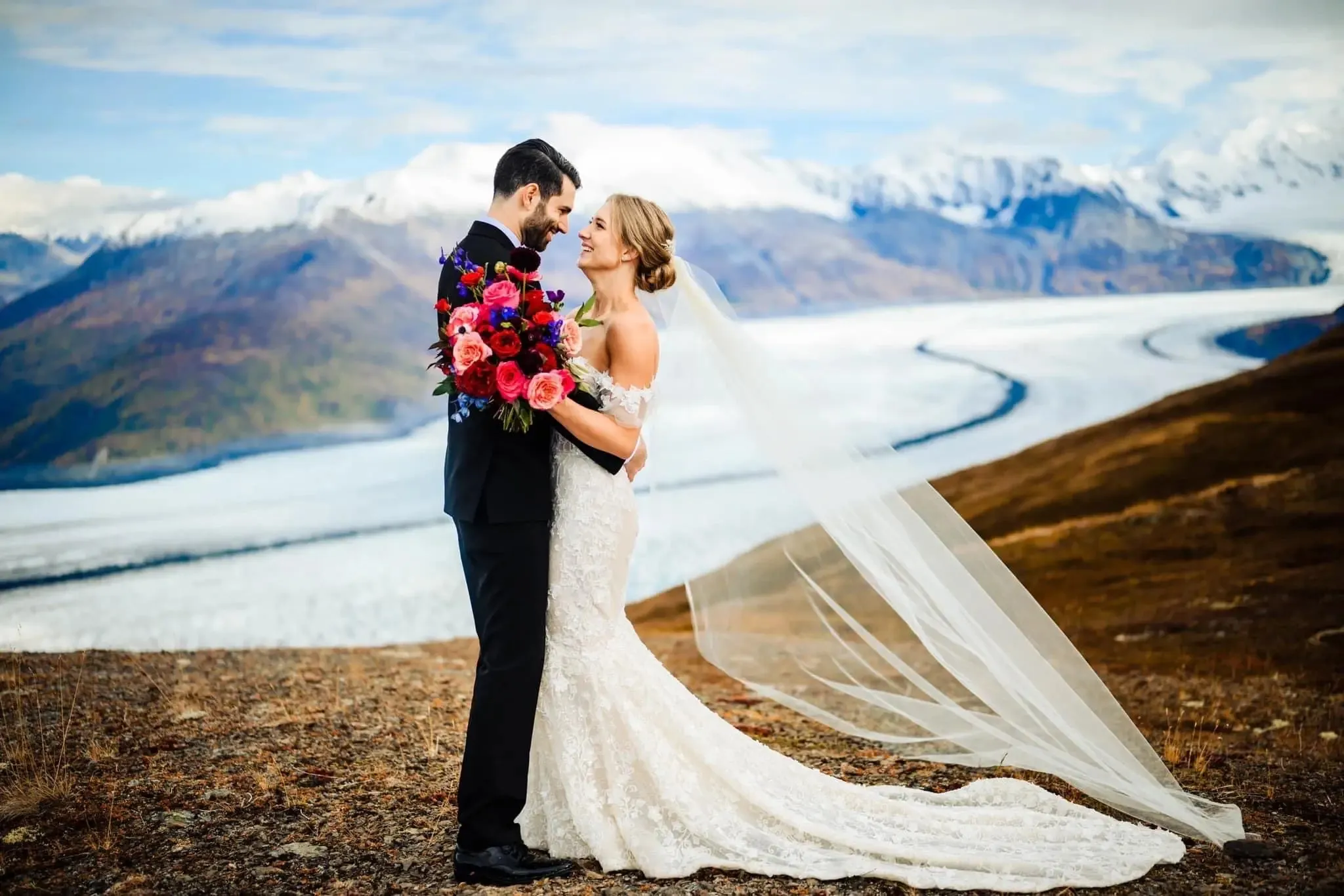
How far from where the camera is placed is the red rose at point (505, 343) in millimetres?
2943

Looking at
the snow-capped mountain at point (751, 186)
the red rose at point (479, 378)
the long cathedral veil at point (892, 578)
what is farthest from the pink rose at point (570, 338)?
the snow-capped mountain at point (751, 186)

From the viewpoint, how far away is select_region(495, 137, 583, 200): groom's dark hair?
338 centimetres

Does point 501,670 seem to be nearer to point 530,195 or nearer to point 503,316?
point 503,316

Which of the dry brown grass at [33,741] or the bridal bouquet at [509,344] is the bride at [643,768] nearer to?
the bridal bouquet at [509,344]

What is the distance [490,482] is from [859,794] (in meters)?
→ 1.58

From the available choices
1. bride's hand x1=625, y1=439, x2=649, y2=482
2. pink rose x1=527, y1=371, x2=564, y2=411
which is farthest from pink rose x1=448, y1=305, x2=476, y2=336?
bride's hand x1=625, y1=439, x2=649, y2=482

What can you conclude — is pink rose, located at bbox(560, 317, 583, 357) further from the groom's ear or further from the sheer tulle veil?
the sheer tulle veil

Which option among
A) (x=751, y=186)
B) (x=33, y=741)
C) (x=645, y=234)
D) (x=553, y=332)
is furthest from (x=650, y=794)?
(x=751, y=186)

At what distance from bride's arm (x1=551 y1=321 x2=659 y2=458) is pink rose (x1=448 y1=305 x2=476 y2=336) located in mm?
381

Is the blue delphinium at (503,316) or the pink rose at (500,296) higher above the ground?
the pink rose at (500,296)

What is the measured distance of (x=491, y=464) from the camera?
10.4 ft

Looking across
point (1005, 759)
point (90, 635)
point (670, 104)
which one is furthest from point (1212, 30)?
point (90, 635)

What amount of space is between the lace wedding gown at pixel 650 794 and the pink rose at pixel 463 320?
47cm

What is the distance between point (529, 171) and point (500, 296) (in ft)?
1.91
